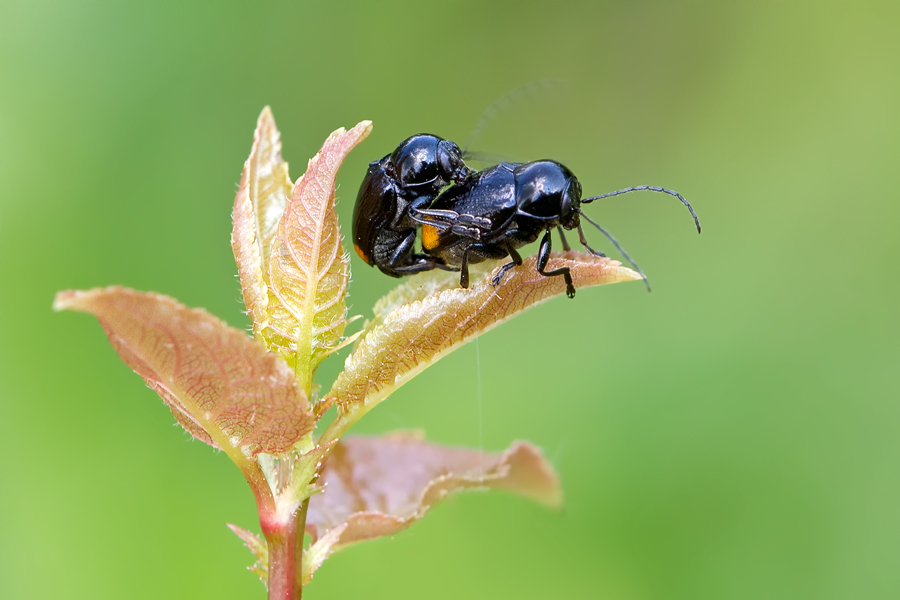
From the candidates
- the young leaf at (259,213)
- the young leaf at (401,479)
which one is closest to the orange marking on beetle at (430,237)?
the young leaf at (401,479)

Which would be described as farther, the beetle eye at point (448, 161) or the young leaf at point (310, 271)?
the beetle eye at point (448, 161)

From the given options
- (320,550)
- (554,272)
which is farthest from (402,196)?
(320,550)

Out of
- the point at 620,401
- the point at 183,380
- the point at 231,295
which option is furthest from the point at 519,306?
the point at 231,295

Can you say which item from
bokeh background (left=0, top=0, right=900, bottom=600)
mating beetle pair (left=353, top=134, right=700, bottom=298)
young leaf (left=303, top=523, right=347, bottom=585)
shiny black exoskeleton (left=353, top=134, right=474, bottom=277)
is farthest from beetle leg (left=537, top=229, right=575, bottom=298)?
bokeh background (left=0, top=0, right=900, bottom=600)

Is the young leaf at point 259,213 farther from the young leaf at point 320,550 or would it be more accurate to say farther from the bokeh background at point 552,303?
the bokeh background at point 552,303

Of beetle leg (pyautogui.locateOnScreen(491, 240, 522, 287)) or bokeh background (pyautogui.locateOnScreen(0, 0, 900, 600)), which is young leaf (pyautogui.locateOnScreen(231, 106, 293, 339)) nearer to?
beetle leg (pyautogui.locateOnScreen(491, 240, 522, 287))
